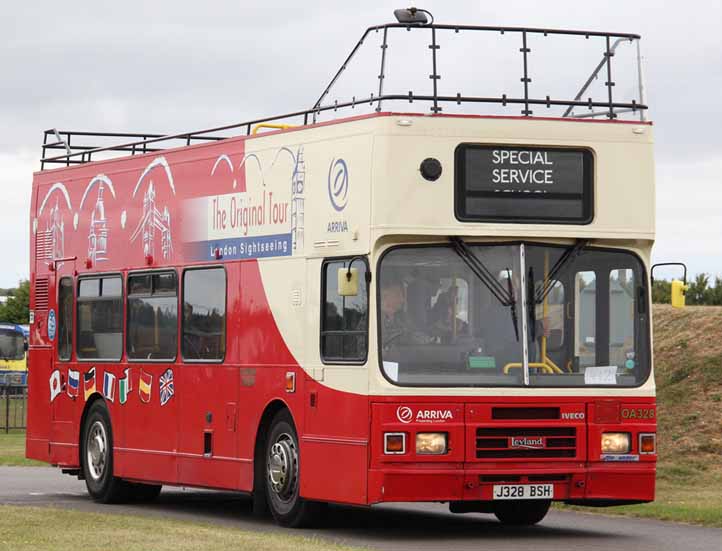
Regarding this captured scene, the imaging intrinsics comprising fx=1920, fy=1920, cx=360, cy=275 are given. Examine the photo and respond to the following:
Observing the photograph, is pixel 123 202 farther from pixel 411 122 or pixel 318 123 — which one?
pixel 411 122

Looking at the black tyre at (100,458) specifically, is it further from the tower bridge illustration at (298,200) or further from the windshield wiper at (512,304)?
the windshield wiper at (512,304)

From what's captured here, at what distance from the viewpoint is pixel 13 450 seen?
3544 centimetres

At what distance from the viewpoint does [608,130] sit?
1702 centimetres

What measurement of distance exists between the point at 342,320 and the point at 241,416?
2.18 meters

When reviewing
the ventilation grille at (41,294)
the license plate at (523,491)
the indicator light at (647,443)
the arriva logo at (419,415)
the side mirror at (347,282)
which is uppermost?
the ventilation grille at (41,294)

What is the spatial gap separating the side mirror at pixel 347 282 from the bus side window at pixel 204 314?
283cm

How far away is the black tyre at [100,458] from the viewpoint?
21484 mm

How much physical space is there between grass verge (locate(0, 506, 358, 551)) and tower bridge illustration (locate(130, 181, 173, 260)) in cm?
361

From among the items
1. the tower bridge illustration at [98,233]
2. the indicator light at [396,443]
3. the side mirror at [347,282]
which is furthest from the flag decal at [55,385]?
the indicator light at [396,443]

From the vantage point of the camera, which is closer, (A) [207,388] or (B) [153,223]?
(A) [207,388]

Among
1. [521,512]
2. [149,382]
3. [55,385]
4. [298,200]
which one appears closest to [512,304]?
[298,200]

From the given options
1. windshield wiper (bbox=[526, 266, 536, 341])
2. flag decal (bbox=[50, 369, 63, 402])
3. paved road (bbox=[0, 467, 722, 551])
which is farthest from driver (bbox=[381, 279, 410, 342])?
flag decal (bbox=[50, 369, 63, 402])

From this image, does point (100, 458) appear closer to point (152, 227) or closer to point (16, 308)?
point (152, 227)

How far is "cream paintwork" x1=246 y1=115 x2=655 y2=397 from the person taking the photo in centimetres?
1633
